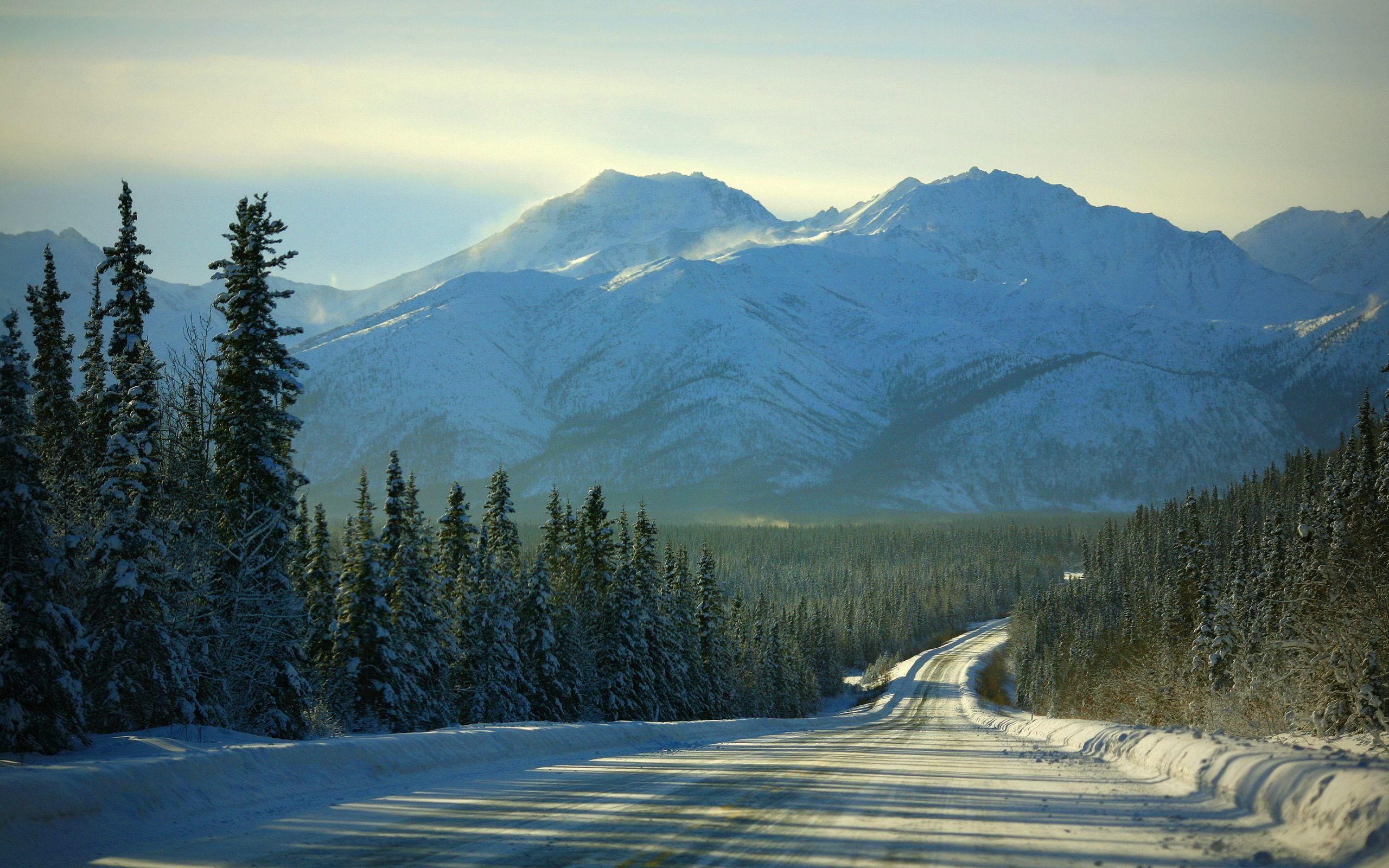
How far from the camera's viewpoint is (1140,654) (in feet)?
251

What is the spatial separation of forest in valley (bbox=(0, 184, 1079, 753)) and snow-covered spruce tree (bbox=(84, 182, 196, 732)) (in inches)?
2.0

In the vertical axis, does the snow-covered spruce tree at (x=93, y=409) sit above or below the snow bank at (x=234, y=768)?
above

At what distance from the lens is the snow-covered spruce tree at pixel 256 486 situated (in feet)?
87.5

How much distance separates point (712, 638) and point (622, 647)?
13654 mm

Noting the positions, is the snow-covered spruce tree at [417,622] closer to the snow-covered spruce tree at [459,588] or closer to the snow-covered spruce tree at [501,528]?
the snow-covered spruce tree at [459,588]

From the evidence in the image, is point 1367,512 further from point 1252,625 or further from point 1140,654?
point 1140,654

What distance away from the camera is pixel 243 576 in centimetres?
2602

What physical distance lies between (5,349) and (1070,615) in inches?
5216

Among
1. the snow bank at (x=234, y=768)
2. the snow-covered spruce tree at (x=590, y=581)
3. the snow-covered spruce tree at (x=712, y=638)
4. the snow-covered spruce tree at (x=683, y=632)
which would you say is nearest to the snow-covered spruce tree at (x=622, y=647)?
the snow-covered spruce tree at (x=590, y=581)

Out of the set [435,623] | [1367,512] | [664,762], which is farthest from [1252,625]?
[664,762]

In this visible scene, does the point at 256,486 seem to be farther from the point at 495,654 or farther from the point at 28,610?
the point at 495,654

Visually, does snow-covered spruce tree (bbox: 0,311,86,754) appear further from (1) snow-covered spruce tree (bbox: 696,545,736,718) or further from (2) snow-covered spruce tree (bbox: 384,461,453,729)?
(1) snow-covered spruce tree (bbox: 696,545,736,718)

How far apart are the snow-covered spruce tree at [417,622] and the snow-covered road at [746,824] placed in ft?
82.4

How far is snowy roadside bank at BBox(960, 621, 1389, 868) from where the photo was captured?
8.44 meters
